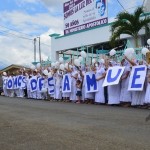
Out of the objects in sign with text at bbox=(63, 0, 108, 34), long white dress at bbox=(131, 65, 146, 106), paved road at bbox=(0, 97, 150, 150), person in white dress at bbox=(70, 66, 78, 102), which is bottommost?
paved road at bbox=(0, 97, 150, 150)

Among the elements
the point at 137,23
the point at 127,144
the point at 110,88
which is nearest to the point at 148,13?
the point at 137,23

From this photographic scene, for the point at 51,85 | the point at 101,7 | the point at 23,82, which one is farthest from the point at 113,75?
the point at 101,7

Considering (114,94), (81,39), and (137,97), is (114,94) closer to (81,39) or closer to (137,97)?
(137,97)

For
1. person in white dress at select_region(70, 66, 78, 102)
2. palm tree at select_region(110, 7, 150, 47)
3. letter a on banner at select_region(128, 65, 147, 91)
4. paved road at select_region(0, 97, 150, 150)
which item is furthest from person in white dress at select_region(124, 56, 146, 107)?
palm tree at select_region(110, 7, 150, 47)

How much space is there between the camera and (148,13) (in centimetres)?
2547

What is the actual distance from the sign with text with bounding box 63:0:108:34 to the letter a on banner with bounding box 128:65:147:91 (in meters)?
14.1

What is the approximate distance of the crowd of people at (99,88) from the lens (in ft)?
51.2

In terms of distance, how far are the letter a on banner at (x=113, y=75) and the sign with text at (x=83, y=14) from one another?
12965 millimetres

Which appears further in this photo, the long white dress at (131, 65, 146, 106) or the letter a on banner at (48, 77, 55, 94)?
the letter a on banner at (48, 77, 55, 94)

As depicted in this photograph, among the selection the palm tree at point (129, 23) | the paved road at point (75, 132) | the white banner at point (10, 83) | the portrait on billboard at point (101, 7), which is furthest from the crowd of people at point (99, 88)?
the portrait on billboard at point (101, 7)

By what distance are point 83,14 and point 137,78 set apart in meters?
17.5

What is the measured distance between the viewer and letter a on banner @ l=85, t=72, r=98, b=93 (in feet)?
59.1

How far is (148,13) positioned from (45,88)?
26.7 ft

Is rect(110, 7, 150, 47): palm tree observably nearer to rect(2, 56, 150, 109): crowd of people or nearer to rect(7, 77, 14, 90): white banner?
rect(2, 56, 150, 109): crowd of people
